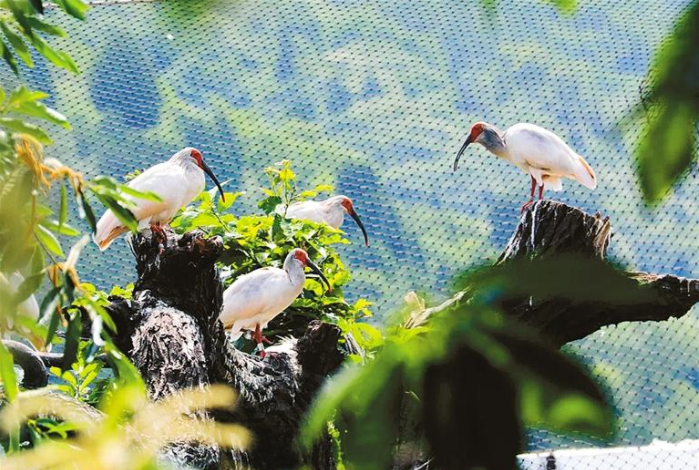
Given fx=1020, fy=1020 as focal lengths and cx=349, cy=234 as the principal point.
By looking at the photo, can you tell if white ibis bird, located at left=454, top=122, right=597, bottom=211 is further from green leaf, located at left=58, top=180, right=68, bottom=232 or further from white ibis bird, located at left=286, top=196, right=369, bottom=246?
green leaf, located at left=58, top=180, right=68, bottom=232

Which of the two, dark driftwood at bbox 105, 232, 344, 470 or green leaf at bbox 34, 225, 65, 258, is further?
dark driftwood at bbox 105, 232, 344, 470

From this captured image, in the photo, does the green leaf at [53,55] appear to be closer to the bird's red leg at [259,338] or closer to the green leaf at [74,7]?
the green leaf at [74,7]

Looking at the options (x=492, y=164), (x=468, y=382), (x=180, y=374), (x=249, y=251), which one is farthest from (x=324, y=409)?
(x=492, y=164)

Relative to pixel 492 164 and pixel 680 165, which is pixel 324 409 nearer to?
pixel 680 165

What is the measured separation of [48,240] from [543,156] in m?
3.63

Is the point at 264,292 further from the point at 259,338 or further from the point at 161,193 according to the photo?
the point at 161,193

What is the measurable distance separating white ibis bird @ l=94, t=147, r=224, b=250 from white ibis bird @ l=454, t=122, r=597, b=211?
53.5 inches

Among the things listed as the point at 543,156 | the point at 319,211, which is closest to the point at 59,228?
the point at 319,211

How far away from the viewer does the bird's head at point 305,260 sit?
293 centimetres

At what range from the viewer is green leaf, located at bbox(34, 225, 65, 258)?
0.81 meters

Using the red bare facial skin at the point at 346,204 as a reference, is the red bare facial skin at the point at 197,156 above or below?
above

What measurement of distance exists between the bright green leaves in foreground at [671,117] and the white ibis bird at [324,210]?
10.3 ft

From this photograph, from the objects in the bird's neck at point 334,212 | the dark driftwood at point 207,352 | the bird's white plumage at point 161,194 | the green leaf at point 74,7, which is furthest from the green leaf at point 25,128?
the bird's neck at point 334,212

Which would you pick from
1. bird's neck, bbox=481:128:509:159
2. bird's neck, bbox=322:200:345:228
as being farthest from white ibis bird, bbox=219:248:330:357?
bird's neck, bbox=481:128:509:159
